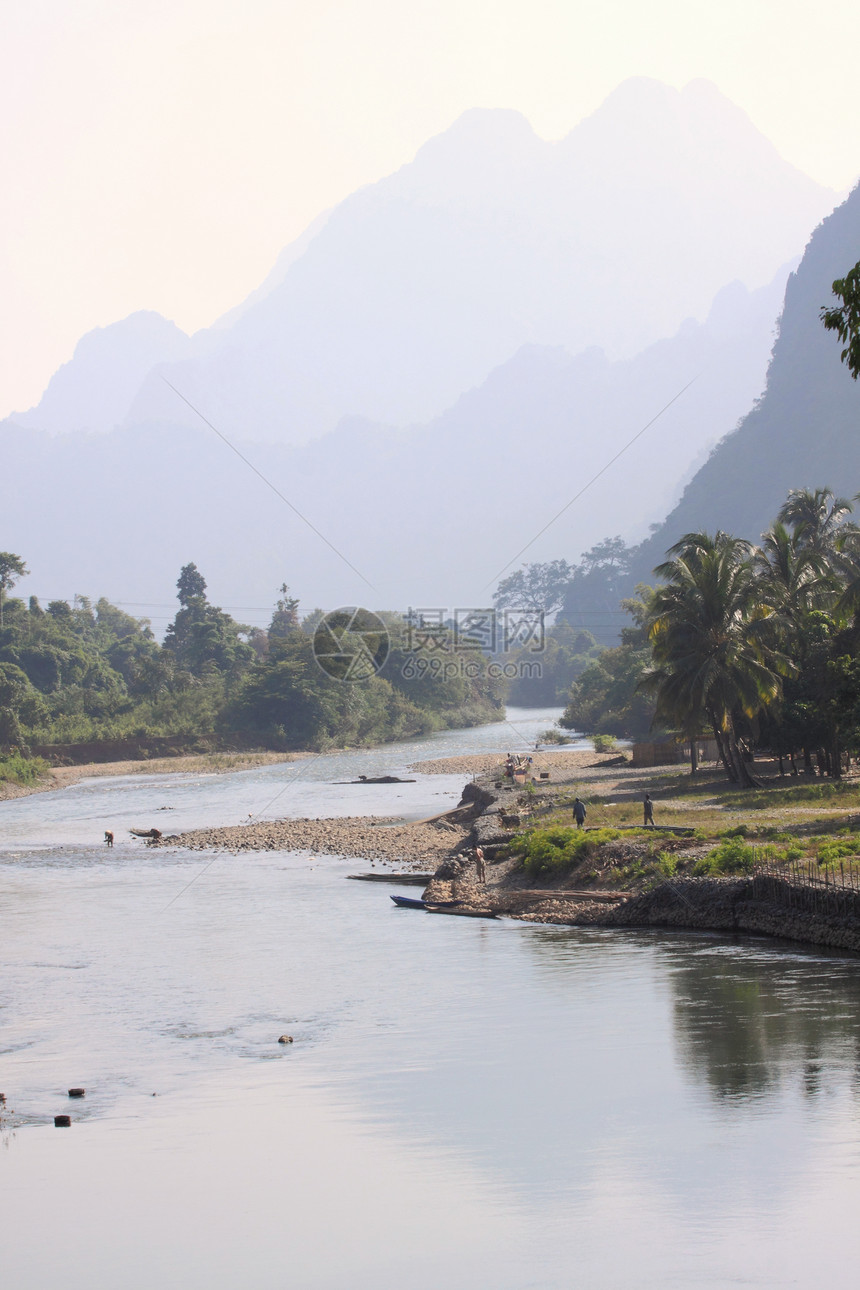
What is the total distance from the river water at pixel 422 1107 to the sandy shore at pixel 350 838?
31.7 ft

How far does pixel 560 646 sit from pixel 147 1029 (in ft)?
588

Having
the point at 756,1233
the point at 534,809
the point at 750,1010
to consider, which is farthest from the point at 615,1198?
the point at 534,809

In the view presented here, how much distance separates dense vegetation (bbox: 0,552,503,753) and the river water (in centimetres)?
5865

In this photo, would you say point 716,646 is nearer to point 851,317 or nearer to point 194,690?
point 851,317

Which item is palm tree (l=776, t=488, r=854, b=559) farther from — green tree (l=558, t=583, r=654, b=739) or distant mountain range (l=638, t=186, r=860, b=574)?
distant mountain range (l=638, t=186, r=860, b=574)

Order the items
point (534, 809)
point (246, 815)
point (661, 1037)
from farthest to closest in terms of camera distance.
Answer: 1. point (246, 815)
2. point (534, 809)
3. point (661, 1037)

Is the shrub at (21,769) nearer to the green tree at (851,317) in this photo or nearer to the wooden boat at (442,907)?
the wooden boat at (442,907)

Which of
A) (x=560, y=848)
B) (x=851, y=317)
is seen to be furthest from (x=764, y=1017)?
(x=851, y=317)

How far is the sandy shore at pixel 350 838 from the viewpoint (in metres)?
37.6

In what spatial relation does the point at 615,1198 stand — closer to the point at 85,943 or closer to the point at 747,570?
the point at 85,943

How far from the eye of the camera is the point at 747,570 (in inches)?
1604

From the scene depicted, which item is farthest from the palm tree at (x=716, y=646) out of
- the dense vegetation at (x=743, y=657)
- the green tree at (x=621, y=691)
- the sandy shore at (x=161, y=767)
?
the sandy shore at (x=161, y=767)

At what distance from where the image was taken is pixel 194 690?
102 meters

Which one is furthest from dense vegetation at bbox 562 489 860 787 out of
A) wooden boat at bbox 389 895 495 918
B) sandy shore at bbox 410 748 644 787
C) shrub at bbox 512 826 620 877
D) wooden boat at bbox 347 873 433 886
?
wooden boat at bbox 389 895 495 918
